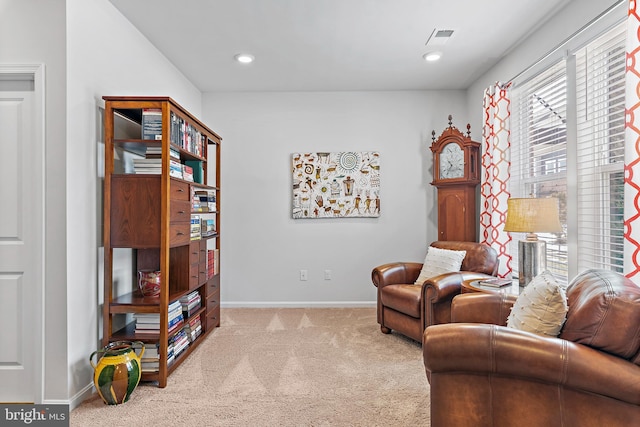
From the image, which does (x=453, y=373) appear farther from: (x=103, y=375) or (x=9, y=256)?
(x=9, y=256)

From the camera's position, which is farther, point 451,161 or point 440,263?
point 451,161

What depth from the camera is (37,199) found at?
2.02 m

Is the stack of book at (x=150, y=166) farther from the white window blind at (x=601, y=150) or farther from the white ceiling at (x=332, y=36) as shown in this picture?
the white window blind at (x=601, y=150)

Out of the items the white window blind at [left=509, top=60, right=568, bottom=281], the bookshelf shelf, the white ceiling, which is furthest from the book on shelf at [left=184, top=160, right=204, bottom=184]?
the white window blind at [left=509, top=60, right=568, bottom=281]

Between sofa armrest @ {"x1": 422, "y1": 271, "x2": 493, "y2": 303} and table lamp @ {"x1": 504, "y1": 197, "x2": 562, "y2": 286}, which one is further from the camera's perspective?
sofa armrest @ {"x1": 422, "y1": 271, "x2": 493, "y2": 303}

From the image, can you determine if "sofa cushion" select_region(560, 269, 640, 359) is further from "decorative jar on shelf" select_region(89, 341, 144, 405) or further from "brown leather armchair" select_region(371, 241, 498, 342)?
"decorative jar on shelf" select_region(89, 341, 144, 405)

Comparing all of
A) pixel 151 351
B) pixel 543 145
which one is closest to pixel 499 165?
pixel 543 145

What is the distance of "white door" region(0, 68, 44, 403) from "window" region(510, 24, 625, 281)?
3.42 meters

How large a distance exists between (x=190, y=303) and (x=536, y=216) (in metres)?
2.68

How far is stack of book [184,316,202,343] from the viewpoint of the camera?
9.22 ft

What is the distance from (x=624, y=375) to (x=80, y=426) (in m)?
2.51

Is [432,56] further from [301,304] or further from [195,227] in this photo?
[301,304]

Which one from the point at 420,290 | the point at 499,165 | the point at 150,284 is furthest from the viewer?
the point at 499,165

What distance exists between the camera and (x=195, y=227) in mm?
2869
